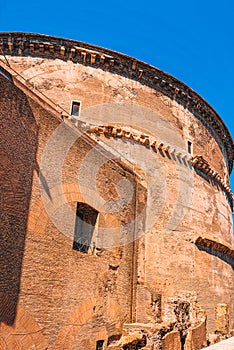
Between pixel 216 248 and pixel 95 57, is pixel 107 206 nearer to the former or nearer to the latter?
pixel 95 57

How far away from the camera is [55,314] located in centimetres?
631

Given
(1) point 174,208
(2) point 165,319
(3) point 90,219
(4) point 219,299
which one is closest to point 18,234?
(3) point 90,219

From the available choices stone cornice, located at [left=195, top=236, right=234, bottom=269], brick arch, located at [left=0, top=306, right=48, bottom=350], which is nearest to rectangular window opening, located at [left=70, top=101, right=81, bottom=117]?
stone cornice, located at [left=195, top=236, right=234, bottom=269]

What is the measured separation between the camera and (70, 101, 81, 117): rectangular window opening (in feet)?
38.9

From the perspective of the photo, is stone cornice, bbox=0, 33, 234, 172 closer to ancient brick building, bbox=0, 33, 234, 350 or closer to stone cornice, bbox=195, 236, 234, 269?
ancient brick building, bbox=0, 33, 234, 350

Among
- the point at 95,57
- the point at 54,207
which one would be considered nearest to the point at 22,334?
the point at 54,207

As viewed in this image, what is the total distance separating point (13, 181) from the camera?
5828 mm

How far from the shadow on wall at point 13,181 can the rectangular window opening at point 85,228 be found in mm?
1697

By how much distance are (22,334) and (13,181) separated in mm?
2351

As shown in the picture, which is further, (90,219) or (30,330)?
(90,219)

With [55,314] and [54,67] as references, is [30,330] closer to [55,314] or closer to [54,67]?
[55,314]

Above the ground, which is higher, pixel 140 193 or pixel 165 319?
pixel 140 193

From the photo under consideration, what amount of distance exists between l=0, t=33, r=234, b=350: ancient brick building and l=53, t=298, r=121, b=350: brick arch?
0.10 feet

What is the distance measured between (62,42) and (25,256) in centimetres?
877
